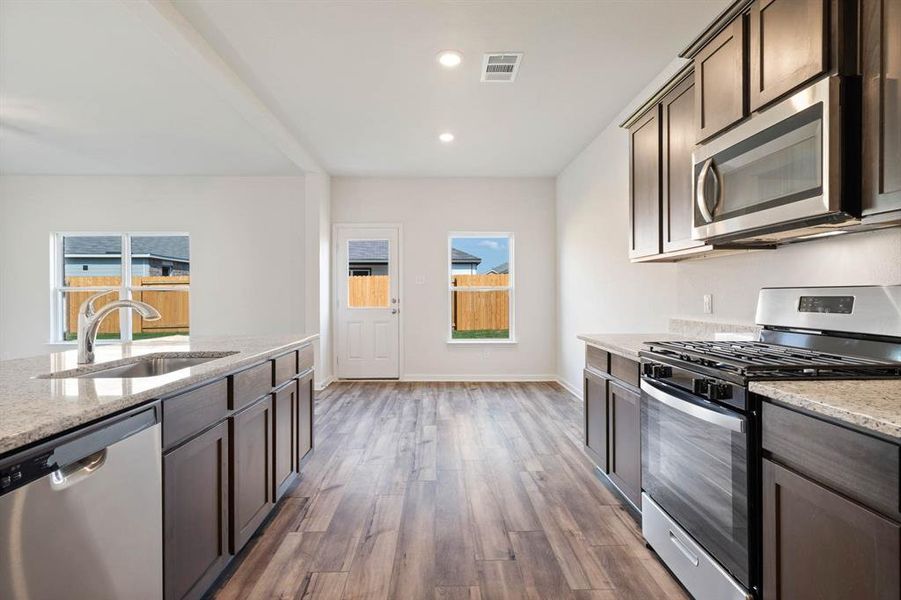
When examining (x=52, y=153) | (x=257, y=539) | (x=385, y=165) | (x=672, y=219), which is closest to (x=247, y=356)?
(x=257, y=539)

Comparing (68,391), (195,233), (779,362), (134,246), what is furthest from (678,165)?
(134,246)

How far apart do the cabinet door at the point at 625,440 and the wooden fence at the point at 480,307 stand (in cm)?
378

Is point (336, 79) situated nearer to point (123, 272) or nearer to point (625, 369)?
point (625, 369)

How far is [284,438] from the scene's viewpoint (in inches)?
97.4

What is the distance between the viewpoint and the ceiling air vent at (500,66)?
3016 mm

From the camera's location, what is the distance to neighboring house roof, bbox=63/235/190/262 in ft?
19.7

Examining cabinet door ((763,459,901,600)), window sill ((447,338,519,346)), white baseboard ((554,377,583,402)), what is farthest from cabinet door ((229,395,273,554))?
window sill ((447,338,519,346))

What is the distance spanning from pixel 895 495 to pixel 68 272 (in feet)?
26.4

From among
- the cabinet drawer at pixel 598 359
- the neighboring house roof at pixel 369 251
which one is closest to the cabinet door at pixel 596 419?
the cabinet drawer at pixel 598 359

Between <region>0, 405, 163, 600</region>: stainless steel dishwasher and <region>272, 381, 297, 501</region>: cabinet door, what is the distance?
0.98 meters

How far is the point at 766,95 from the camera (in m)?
1.66

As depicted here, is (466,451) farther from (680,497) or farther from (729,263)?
(729,263)

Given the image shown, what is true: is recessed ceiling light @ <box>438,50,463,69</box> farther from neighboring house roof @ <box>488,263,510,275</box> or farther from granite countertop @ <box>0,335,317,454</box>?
neighboring house roof @ <box>488,263,510,275</box>

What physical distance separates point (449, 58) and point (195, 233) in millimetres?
4514
